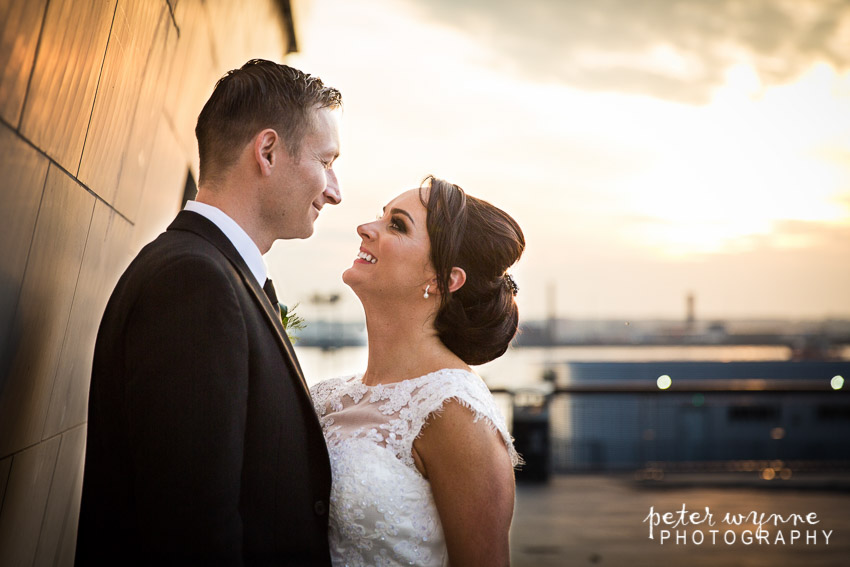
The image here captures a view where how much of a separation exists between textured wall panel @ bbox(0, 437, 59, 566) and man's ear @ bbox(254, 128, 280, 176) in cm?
91

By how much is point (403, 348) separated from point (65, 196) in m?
1.28

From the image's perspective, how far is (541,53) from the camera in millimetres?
7172

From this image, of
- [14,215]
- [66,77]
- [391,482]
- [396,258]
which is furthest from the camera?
[396,258]

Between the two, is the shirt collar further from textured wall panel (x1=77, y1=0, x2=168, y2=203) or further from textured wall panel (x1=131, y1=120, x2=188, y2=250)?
textured wall panel (x1=131, y1=120, x2=188, y2=250)

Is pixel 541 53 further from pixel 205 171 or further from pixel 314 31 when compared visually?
pixel 205 171

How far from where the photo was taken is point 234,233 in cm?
174

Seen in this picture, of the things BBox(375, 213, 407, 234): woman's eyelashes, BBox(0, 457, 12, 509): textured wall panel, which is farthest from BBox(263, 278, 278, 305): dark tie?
BBox(0, 457, 12, 509): textured wall panel

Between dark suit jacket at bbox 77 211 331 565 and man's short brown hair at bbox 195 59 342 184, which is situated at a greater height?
man's short brown hair at bbox 195 59 342 184

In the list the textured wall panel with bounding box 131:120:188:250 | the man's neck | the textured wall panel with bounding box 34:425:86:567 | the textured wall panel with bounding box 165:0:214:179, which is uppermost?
the textured wall panel with bounding box 165:0:214:179

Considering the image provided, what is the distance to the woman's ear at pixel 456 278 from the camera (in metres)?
2.54

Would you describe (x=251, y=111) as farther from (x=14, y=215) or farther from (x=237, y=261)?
(x=14, y=215)

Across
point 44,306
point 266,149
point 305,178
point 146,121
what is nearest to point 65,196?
point 44,306

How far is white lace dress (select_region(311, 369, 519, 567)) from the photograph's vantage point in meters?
2.14

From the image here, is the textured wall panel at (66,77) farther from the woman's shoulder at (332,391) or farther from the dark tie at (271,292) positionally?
the woman's shoulder at (332,391)
